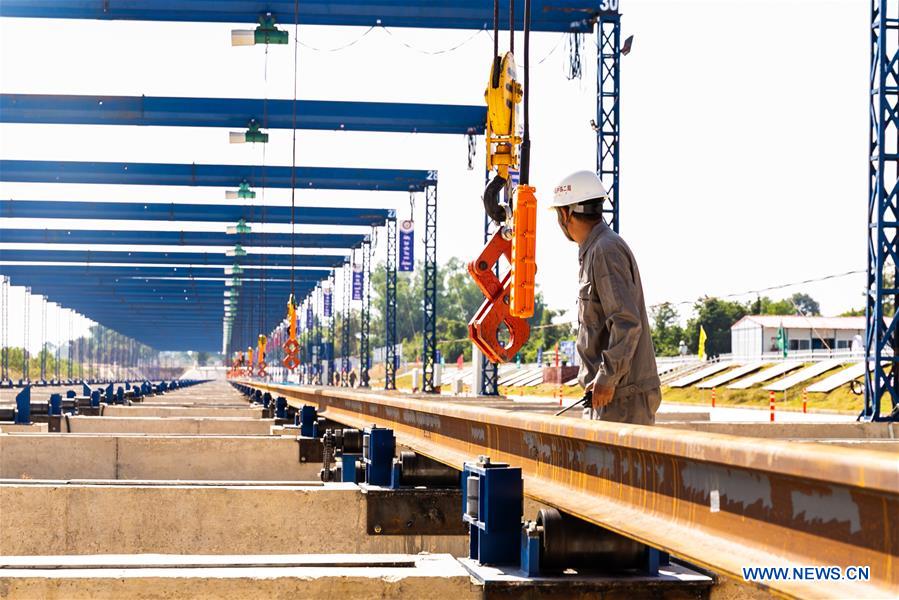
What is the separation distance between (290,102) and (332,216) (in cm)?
1801

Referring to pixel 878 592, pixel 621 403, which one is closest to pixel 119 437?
pixel 621 403

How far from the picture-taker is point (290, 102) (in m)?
32.4

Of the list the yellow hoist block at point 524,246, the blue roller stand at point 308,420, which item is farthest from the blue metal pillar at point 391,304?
the yellow hoist block at point 524,246

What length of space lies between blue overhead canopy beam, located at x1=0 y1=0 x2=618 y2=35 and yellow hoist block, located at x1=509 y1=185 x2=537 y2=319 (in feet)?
55.7

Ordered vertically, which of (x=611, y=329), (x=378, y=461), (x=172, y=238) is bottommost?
(x=378, y=461)

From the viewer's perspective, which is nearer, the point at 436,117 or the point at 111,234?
the point at 436,117

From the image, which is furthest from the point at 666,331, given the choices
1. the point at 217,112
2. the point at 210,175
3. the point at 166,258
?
the point at 217,112

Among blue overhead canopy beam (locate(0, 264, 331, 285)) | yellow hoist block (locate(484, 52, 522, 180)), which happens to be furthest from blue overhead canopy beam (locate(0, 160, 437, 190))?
yellow hoist block (locate(484, 52, 522, 180))

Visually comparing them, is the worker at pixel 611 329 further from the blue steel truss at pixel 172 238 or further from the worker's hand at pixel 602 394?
the blue steel truss at pixel 172 238

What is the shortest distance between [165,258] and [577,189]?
6035 centimetres

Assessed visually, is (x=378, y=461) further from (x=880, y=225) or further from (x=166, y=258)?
(x=166, y=258)

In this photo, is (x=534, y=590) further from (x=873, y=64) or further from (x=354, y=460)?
(x=873, y=64)

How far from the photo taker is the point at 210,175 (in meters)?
42.0

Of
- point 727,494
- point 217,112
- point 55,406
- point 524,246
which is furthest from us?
point 217,112
